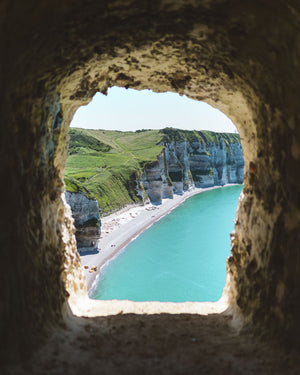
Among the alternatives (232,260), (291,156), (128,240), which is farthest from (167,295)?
(291,156)

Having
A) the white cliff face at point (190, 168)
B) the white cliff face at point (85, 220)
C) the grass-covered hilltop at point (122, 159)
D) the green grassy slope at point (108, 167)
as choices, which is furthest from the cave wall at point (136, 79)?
the white cliff face at point (190, 168)

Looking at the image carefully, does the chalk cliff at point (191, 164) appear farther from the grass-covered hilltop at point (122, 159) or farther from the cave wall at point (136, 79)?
the cave wall at point (136, 79)

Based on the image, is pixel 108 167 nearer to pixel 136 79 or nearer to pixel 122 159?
pixel 122 159

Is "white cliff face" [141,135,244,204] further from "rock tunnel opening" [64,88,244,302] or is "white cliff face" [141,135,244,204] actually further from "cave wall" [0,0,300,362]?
"cave wall" [0,0,300,362]

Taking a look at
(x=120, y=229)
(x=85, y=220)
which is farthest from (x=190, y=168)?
(x=85, y=220)

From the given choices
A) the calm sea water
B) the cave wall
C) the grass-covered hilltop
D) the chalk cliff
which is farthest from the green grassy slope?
the cave wall
